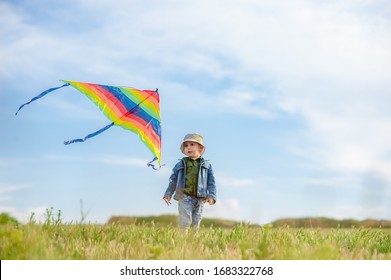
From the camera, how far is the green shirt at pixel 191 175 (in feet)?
28.3

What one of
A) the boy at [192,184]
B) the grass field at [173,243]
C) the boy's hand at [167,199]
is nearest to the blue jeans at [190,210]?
the boy at [192,184]

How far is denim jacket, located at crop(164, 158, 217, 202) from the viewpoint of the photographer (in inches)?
337

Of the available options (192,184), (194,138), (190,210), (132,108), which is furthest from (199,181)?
(132,108)

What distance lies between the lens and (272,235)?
734 centimetres

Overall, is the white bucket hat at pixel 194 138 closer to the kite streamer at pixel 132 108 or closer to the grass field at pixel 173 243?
the kite streamer at pixel 132 108

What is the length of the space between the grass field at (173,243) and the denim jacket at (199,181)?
2.26 feet

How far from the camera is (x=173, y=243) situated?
642 cm

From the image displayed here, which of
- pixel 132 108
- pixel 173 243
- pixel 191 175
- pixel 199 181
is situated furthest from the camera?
pixel 191 175

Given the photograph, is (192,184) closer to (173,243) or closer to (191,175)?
(191,175)

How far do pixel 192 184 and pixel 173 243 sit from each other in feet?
7.41
